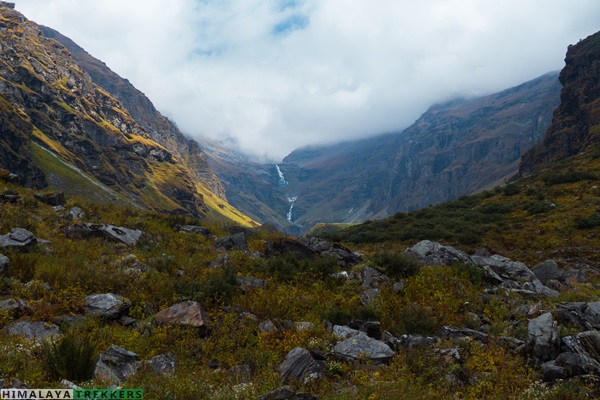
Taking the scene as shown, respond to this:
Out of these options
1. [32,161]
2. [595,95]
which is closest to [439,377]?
[595,95]

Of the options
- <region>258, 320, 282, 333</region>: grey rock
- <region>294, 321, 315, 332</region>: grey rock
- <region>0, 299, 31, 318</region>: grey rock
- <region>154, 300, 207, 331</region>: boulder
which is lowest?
<region>294, 321, 315, 332</region>: grey rock

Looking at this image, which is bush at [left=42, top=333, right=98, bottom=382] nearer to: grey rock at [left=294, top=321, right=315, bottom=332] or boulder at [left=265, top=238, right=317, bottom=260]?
grey rock at [left=294, top=321, right=315, bottom=332]

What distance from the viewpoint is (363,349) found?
7395 millimetres

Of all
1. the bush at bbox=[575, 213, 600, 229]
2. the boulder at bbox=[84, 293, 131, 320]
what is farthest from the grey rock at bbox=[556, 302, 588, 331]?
the bush at bbox=[575, 213, 600, 229]

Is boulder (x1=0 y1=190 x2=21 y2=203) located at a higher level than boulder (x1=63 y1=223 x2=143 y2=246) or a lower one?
higher

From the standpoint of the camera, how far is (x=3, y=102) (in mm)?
172750

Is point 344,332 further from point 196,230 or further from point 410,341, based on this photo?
point 196,230

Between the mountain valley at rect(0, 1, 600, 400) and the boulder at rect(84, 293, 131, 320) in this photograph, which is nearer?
the mountain valley at rect(0, 1, 600, 400)

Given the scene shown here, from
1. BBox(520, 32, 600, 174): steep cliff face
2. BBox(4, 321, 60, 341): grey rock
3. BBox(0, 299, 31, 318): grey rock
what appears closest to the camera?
BBox(4, 321, 60, 341): grey rock

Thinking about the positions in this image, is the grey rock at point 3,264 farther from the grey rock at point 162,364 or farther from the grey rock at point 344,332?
the grey rock at point 344,332

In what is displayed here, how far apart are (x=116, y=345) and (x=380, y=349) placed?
5311mm

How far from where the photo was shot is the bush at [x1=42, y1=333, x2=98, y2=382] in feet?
18.0

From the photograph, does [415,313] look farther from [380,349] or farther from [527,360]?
[527,360]

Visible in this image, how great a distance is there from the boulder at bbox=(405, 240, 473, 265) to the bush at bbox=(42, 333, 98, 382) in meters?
12.8
